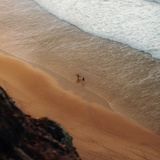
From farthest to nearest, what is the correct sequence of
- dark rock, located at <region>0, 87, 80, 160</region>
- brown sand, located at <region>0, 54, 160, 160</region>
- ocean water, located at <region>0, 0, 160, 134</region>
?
ocean water, located at <region>0, 0, 160, 134</region>, brown sand, located at <region>0, 54, 160, 160</region>, dark rock, located at <region>0, 87, 80, 160</region>

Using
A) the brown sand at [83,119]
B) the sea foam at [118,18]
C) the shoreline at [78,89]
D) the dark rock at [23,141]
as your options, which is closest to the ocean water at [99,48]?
the sea foam at [118,18]

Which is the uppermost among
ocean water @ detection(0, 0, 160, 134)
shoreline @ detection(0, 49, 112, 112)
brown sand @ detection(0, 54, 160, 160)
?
ocean water @ detection(0, 0, 160, 134)

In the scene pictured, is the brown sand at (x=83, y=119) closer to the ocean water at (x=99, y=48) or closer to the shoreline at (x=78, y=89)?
the shoreline at (x=78, y=89)

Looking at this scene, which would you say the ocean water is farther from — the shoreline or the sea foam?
the shoreline

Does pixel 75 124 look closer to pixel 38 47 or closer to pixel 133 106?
pixel 133 106

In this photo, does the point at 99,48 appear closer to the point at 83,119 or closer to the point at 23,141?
the point at 83,119

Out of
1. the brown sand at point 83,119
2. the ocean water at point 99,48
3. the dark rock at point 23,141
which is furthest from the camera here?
the ocean water at point 99,48

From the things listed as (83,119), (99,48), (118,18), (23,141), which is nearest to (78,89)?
(83,119)

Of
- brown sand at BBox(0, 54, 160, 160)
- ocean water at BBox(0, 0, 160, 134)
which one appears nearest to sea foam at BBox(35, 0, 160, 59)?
ocean water at BBox(0, 0, 160, 134)
